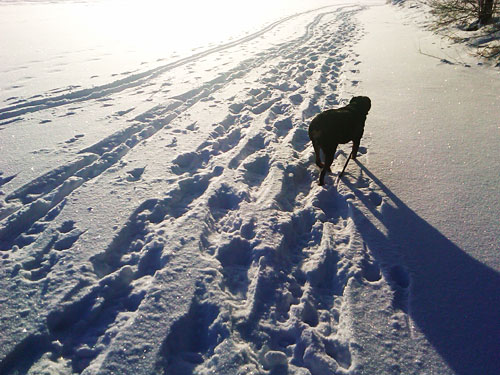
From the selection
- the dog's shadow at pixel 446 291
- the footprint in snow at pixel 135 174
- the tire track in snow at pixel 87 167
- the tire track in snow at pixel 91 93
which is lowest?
the dog's shadow at pixel 446 291

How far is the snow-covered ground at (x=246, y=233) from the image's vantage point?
67.7 inches

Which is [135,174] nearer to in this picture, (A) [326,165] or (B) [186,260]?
(B) [186,260]

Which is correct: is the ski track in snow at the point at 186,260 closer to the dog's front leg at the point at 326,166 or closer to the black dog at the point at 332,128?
the dog's front leg at the point at 326,166

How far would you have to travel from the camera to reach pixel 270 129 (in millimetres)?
4211

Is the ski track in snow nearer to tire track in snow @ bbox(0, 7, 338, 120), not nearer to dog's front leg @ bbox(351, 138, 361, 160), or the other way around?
dog's front leg @ bbox(351, 138, 361, 160)

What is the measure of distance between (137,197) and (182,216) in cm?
58

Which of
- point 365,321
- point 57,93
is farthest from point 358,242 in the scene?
point 57,93

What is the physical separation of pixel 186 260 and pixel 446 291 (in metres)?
1.89

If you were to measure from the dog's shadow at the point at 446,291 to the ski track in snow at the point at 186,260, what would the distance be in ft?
0.38

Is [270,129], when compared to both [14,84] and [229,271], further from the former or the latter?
[14,84]

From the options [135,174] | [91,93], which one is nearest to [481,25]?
[135,174]

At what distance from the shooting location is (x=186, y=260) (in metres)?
2.23

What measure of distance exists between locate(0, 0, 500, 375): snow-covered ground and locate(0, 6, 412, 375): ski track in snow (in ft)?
0.04

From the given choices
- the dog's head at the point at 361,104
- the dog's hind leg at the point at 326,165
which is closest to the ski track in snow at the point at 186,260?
the dog's hind leg at the point at 326,165
